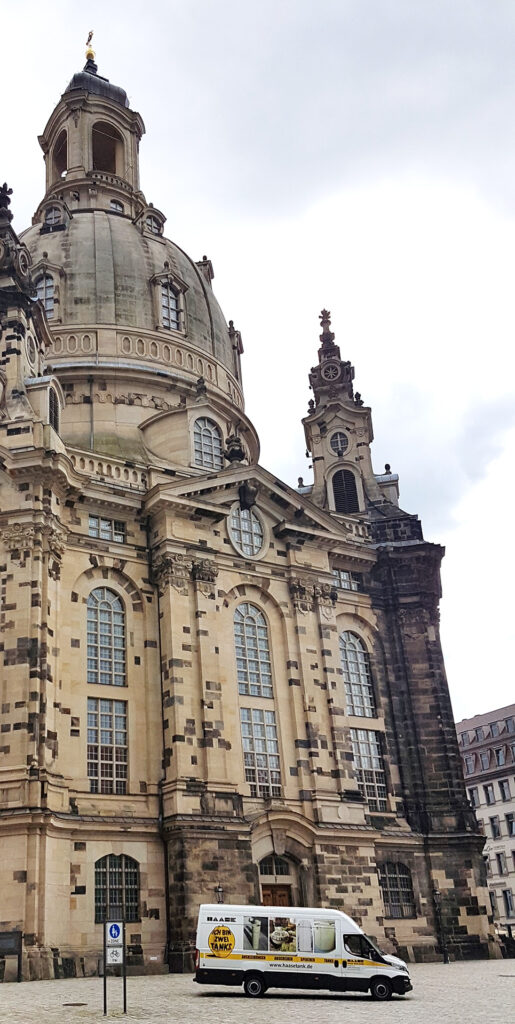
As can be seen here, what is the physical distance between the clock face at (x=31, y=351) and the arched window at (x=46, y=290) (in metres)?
8.12

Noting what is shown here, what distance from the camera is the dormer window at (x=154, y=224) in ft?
200

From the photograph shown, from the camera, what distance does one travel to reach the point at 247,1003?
2273 centimetres

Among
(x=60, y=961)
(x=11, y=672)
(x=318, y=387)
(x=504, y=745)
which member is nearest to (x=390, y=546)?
(x=318, y=387)

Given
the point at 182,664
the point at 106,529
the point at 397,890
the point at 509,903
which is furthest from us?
the point at 509,903

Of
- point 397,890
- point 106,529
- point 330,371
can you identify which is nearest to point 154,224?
point 330,371

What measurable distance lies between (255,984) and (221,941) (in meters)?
1.35

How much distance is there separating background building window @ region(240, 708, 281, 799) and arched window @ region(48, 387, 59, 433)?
14935 mm

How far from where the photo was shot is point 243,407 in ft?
196

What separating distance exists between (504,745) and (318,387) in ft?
129

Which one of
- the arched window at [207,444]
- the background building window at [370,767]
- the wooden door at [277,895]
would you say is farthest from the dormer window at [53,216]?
the wooden door at [277,895]

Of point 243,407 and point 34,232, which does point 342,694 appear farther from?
point 34,232

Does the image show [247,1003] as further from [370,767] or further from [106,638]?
[370,767]

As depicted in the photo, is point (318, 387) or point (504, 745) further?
point (504, 745)

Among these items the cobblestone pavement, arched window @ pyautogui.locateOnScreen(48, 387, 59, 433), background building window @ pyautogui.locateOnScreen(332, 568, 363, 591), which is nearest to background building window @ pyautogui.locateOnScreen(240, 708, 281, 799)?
background building window @ pyautogui.locateOnScreen(332, 568, 363, 591)
